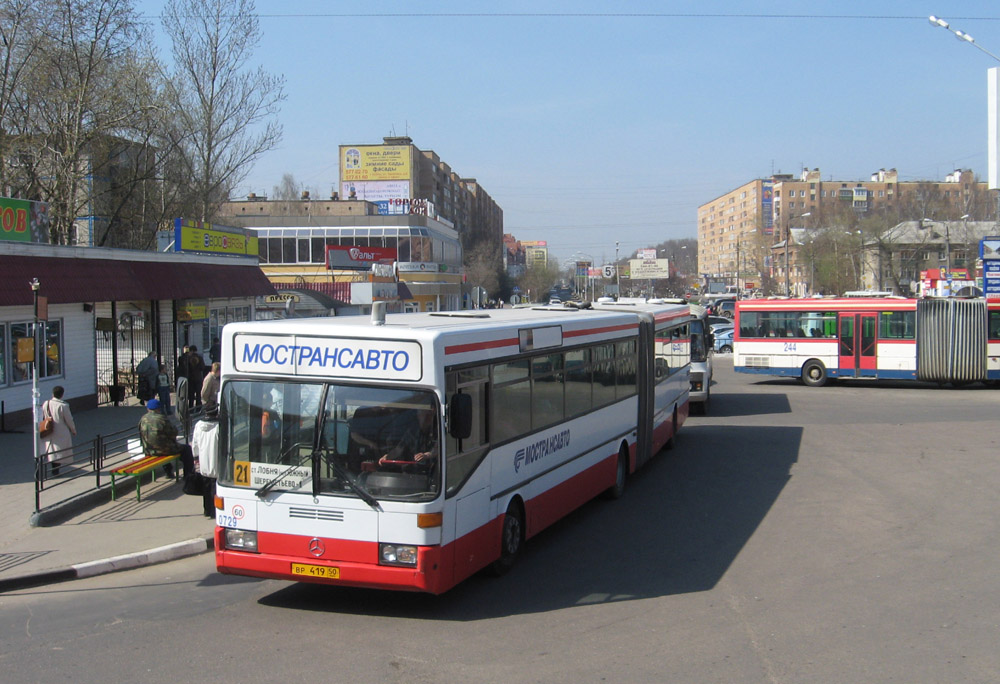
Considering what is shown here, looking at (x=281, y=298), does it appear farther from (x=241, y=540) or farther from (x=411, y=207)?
(x=411, y=207)

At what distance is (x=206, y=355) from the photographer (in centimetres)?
2858

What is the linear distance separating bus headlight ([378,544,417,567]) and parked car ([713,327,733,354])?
42063 mm

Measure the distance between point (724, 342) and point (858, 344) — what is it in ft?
61.0

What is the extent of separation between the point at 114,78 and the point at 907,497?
28995 mm

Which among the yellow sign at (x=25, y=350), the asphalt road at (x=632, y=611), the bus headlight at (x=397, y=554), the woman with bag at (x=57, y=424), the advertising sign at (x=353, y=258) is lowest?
the asphalt road at (x=632, y=611)

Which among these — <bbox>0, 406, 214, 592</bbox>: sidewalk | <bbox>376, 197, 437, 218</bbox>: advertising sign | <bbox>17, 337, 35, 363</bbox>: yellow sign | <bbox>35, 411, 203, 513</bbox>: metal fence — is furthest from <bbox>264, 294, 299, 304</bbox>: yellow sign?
<bbox>376, 197, 437, 218</bbox>: advertising sign

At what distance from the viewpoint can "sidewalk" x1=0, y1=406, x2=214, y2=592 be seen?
29.2 feet

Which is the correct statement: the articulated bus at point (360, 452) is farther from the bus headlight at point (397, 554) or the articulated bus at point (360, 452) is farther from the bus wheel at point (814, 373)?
the bus wheel at point (814, 373)

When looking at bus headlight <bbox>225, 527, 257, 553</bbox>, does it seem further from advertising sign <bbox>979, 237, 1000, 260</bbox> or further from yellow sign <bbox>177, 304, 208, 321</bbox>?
advertising sign <bbox>979, 237, 1000, 260</bbox>

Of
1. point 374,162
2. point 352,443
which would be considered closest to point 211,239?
point 352,443

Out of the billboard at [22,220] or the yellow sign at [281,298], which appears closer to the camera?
the billboard at [22,220]

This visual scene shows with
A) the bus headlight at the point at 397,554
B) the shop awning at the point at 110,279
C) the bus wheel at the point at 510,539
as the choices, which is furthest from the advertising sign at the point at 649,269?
the bus headlight at the point at 397,554

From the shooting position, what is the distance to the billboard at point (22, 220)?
57.1ft

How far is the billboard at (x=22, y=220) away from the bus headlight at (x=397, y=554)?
14165 mm
